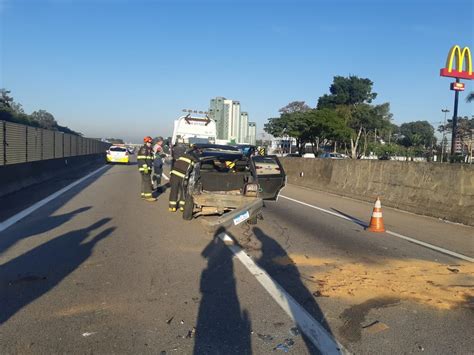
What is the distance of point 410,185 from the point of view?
1470 centimetres

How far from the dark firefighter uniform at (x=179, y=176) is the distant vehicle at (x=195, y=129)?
1255 centimetres

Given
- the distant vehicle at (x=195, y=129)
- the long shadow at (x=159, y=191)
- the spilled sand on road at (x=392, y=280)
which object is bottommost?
the long shadow at (x=159, y=191)

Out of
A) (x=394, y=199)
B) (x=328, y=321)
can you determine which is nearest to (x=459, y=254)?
(x=328, y=321)

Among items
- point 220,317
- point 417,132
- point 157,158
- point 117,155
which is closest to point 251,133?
point 117,155

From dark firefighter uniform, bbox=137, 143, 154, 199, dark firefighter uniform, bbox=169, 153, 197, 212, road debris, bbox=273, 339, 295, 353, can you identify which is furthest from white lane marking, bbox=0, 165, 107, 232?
road debris, bbox=273, 339, 295, 353

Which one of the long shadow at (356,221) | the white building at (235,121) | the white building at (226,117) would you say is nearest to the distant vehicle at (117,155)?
the white building at (226,117)

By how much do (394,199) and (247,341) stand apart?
40.7 feet

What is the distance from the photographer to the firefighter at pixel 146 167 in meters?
14.2

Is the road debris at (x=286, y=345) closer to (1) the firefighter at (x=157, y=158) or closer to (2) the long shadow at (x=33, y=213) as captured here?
(2) the long shadow at (x=33, y=213)

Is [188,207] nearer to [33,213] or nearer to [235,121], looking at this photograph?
[33,213]

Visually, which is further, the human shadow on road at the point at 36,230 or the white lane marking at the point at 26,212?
the white lane marking at the point at 26,212

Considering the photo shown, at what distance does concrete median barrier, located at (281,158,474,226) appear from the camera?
12.5 meters

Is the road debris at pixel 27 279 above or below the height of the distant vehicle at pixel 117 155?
below

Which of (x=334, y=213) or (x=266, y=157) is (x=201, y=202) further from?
(x=266, y=157)
